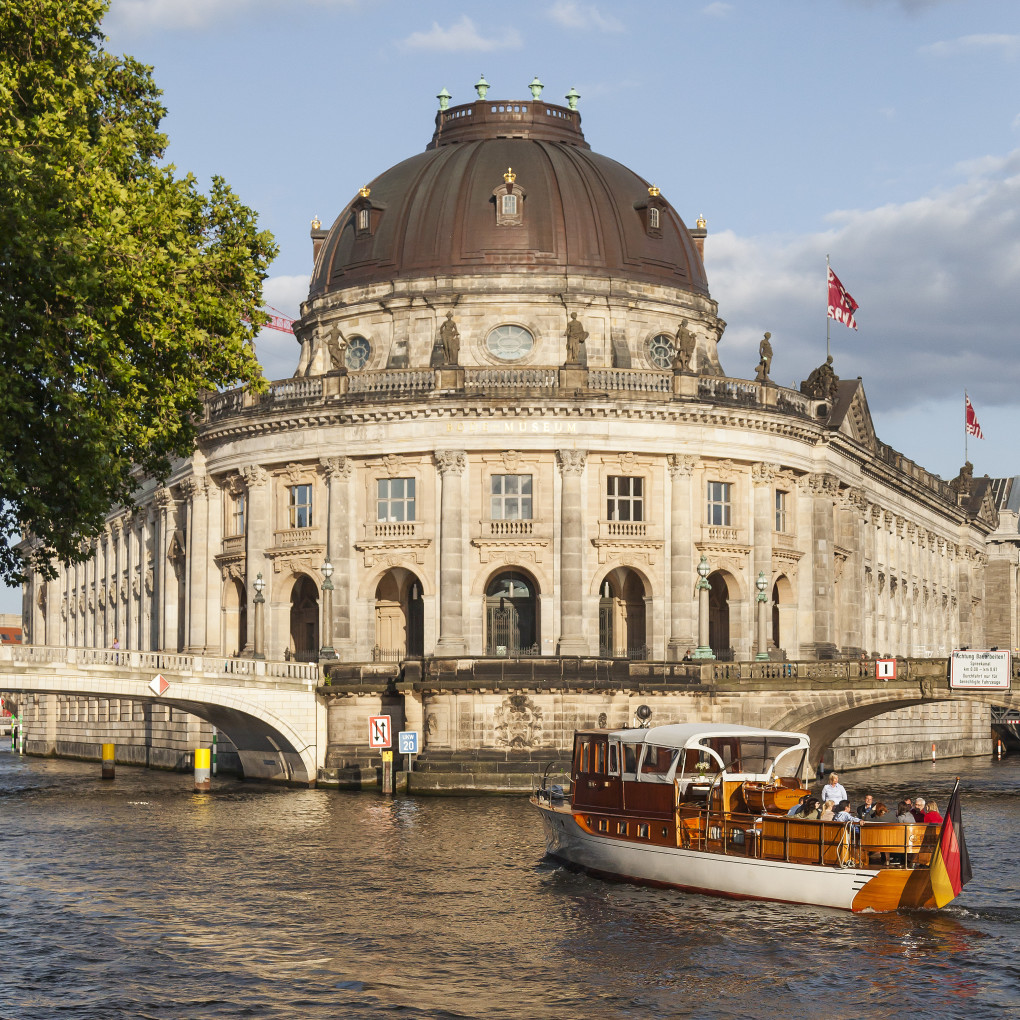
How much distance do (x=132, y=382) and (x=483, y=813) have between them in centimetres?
2526

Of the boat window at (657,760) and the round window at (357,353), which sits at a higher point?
the round window at (357,353)

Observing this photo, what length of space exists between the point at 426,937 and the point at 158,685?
29341 mm

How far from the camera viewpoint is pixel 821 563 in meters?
79.3

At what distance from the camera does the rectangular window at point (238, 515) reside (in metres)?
77.6

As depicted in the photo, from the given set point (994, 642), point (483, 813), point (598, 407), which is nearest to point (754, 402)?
point (598, 407)

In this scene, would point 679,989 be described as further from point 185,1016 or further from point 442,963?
point 185,1016

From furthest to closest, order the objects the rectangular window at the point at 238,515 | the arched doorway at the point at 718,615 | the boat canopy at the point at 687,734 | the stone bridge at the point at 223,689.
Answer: the rectangular window at the point at 238,515 → the arched doorway at the point at 718,615 → the stone bridge at the point at 223,689 → the boat canopy at the point at 687,734

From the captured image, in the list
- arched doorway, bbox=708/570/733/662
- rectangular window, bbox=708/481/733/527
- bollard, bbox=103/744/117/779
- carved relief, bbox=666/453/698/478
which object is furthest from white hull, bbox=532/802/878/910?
bollard, bbox=103/744/117/779

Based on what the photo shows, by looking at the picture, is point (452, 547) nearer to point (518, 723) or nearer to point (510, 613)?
point (510, 613)

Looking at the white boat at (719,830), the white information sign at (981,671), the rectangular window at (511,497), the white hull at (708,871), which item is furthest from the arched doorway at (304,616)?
the white hull at (708,871)

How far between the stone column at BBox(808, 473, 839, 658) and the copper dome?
12.4m

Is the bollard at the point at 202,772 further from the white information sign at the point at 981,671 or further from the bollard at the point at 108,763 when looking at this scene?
the white information sign at the point at 981,671

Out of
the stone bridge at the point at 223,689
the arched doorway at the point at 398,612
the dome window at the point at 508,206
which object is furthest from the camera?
the dome window at the point at 508,206

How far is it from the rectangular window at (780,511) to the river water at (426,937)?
1104 inches
